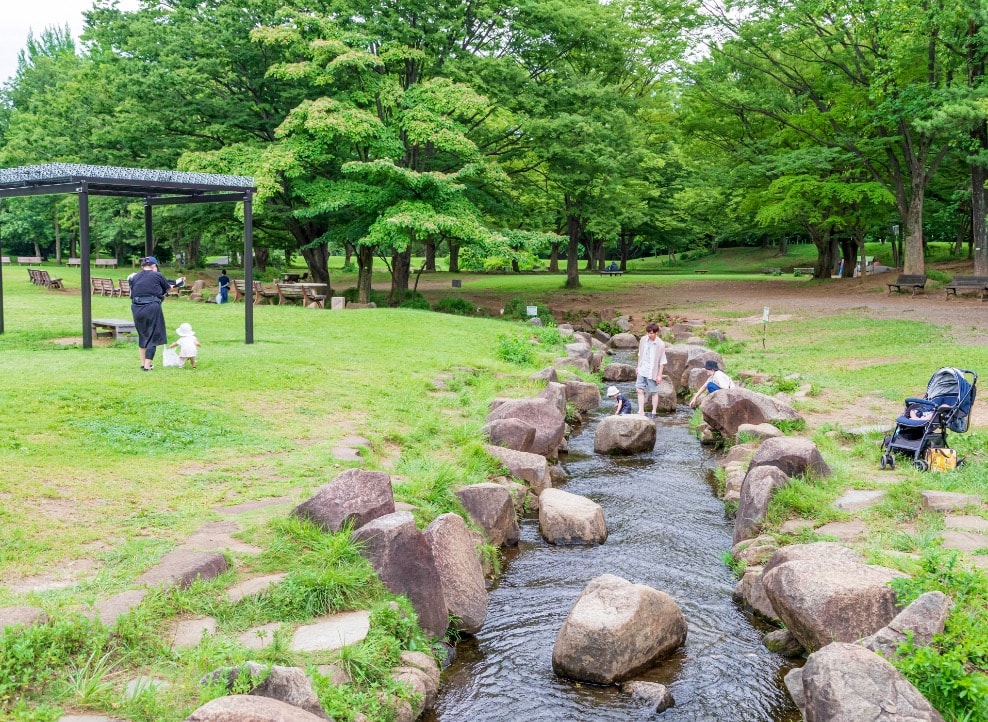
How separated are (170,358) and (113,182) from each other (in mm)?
3109

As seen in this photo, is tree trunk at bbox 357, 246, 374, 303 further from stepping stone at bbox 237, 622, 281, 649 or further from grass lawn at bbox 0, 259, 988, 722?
stepping stone at bbox 237, 622, 281, 649

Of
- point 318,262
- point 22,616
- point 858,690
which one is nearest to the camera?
point 858,690

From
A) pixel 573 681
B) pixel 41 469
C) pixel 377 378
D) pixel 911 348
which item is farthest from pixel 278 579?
pixel 911 348

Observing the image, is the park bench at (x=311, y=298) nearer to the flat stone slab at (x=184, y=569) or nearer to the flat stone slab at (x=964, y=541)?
the flat stone slab at (x=184, y=569)

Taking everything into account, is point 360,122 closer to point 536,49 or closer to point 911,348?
point 536,49

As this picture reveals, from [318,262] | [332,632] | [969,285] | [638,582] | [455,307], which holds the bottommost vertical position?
[638,582]

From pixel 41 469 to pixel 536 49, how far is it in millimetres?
24046

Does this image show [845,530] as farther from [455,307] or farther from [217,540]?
[455,307]

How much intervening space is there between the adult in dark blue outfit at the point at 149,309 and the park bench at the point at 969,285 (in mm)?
23454

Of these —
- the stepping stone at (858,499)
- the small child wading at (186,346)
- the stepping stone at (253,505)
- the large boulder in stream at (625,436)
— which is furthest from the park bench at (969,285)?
the stepping stone at (253,505)

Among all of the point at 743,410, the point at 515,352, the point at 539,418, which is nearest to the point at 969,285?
the point at 515,352

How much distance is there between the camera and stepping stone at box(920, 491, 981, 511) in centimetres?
771

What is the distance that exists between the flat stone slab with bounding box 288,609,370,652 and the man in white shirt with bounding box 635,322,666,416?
29.3 feet

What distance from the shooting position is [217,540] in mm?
6547
